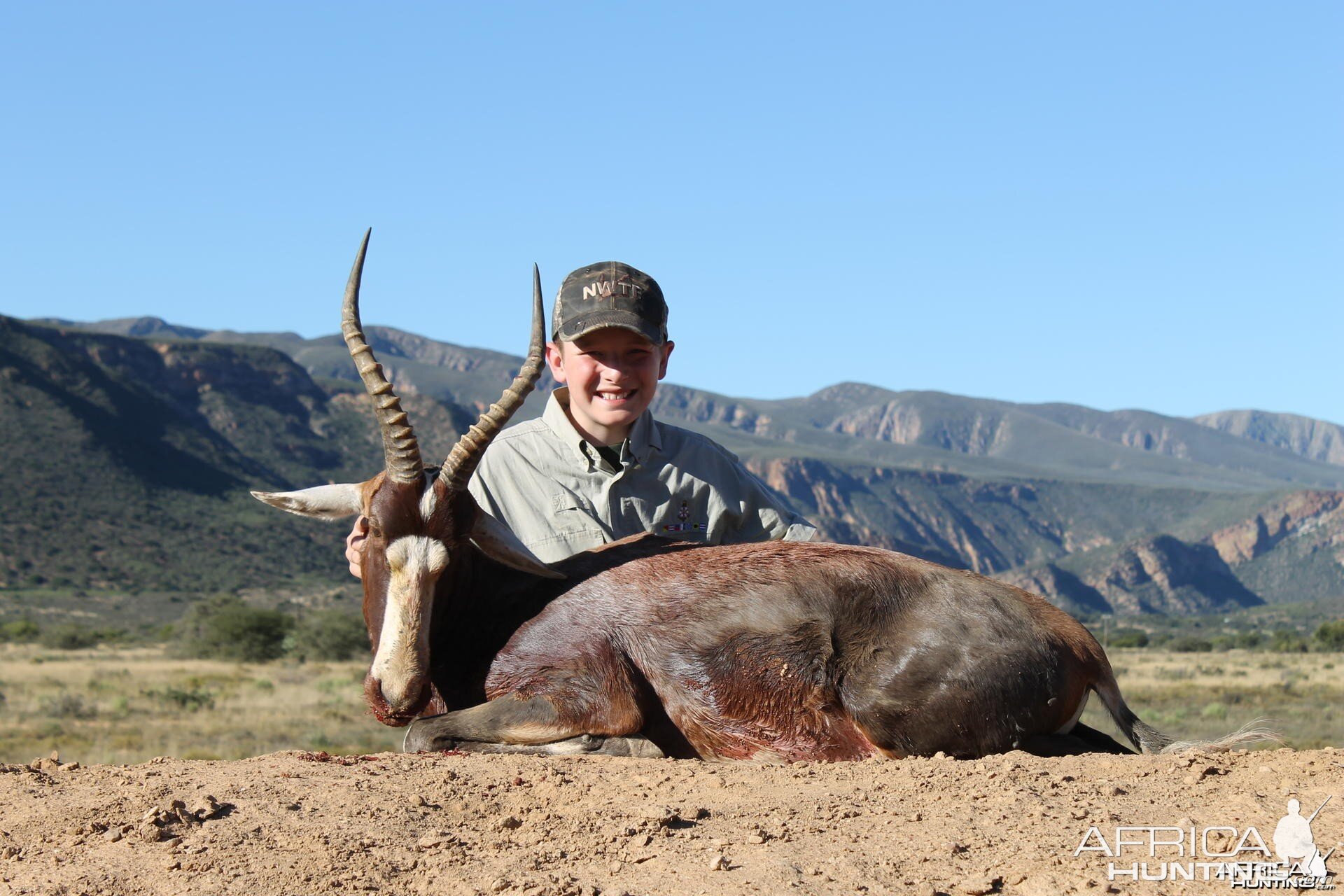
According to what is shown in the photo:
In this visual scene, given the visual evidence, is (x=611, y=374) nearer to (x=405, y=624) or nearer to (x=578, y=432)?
(x=578, y=432)

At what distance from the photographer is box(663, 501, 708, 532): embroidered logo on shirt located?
8.23 meters

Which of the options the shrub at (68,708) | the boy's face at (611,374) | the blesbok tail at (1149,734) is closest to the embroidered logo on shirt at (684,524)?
the boy's face at (611,374)

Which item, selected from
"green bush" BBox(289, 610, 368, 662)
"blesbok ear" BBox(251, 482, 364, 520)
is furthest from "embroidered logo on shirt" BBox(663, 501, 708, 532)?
"green bush" BBox(289, 610, 368, 662)

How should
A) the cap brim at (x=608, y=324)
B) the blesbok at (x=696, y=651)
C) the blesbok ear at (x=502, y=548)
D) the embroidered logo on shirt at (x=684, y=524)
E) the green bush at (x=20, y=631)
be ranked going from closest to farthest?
the blesbok at (x=696, y=651)
the blesbok ear at (x=502, y=548)
the cap brim at (x=608, y=324)
the embroidered logo on shirt at (x=684, y=524)
the green bush at (x=20, y=631)

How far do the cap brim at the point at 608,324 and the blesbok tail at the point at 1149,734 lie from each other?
312 centimetres

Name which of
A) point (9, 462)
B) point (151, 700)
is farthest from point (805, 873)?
point (9, 462)

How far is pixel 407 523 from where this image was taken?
6176 millimetres

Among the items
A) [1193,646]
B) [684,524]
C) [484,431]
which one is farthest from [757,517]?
[1193,646]

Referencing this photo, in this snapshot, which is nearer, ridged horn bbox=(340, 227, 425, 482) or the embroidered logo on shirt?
ridged horn bbox=(340, 227, 425, 482)

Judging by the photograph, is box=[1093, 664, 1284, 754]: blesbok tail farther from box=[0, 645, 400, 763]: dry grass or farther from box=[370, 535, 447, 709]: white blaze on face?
box=[0, 645, 400, 763]: dry grass

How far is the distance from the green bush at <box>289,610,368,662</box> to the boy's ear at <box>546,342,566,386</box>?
116 ft

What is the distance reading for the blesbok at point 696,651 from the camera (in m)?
6.17

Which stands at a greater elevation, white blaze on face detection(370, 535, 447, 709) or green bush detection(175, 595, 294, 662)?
white blaze on face detection(370, 535, 447, 709)

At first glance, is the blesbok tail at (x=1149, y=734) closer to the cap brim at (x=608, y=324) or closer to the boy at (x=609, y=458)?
the boy at (x=609, y=458)
